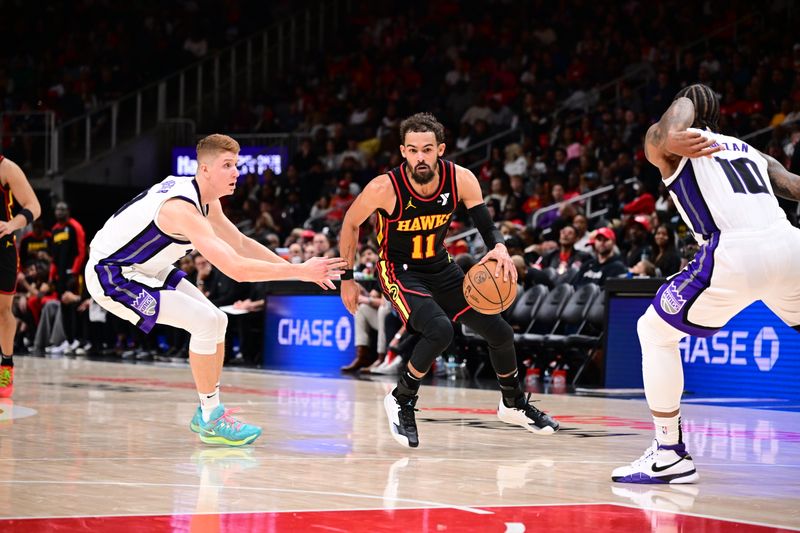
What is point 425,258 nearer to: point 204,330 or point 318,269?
point 204,330

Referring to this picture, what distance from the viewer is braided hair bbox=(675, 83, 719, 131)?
4902 millimetres

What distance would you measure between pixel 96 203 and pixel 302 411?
1663cm

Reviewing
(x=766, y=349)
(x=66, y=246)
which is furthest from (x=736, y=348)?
(x=66, y=246)

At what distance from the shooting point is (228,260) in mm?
5480

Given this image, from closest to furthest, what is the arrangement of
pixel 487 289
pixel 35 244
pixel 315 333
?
A: pixel 487 289 → pixel 315 333 → pixel 35 244

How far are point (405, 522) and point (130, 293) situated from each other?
9.53 feet

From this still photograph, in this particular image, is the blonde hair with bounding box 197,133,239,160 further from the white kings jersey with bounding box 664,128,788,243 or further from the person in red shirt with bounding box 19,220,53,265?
the person in red shirt with bounding box 19,220,53,265

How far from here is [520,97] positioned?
65.9 ft

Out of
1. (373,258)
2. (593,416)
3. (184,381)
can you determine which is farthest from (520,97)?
(593,416)

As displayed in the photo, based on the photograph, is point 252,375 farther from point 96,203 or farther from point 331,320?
point 96,203

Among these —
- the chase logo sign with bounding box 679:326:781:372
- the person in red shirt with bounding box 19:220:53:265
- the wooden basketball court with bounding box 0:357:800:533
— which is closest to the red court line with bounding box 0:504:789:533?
the wooden basketball court with bounding box 0:357:800:533

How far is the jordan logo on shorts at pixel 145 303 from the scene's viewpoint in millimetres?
6223

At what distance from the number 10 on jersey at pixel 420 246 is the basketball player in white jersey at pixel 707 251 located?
193 cm

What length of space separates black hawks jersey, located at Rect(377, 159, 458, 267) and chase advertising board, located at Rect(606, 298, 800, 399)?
4421 millimetres
